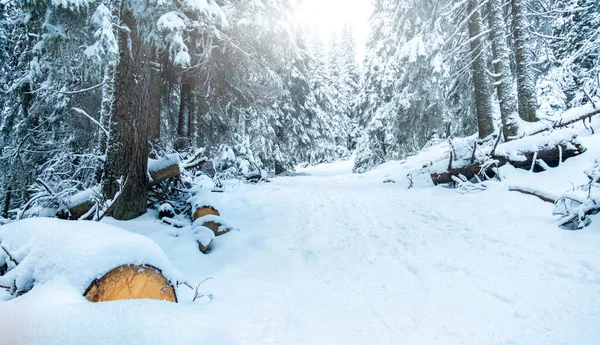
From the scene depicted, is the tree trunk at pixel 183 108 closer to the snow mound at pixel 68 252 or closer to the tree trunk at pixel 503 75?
the snow mound at pixel 68 252

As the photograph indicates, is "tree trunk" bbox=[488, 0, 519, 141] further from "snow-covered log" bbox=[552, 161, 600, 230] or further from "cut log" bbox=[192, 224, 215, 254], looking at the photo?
"cut log" bbox=[192, 224, 215, 254]

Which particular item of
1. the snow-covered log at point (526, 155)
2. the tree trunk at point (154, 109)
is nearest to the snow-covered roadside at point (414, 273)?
the snow-covered log at point (526, 155)

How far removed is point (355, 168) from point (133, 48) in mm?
16645

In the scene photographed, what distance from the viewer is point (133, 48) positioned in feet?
16.3

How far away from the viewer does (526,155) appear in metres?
6.51

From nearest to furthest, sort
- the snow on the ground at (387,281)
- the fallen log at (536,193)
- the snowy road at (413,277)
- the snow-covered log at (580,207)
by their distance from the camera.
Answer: the snow on the ground at (387,281)
the snowy road at (413,277)
the snow-covered log at (580,207)
the fallen log at (536,193)

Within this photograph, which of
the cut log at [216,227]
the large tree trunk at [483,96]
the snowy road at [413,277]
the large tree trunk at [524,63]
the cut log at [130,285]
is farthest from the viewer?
the large tree trunk at [483,96]

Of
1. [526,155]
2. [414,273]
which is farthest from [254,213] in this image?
[526,155]

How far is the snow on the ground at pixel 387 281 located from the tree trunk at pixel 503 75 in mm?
1950

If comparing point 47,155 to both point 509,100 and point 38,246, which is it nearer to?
point 38,246

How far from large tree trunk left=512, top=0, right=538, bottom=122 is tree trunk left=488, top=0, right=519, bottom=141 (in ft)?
0.83

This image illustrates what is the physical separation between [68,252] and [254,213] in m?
4.52

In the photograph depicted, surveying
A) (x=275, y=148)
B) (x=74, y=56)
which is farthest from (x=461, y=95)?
(x=74, y=56)

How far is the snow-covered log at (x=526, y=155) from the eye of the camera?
6.10 meters
